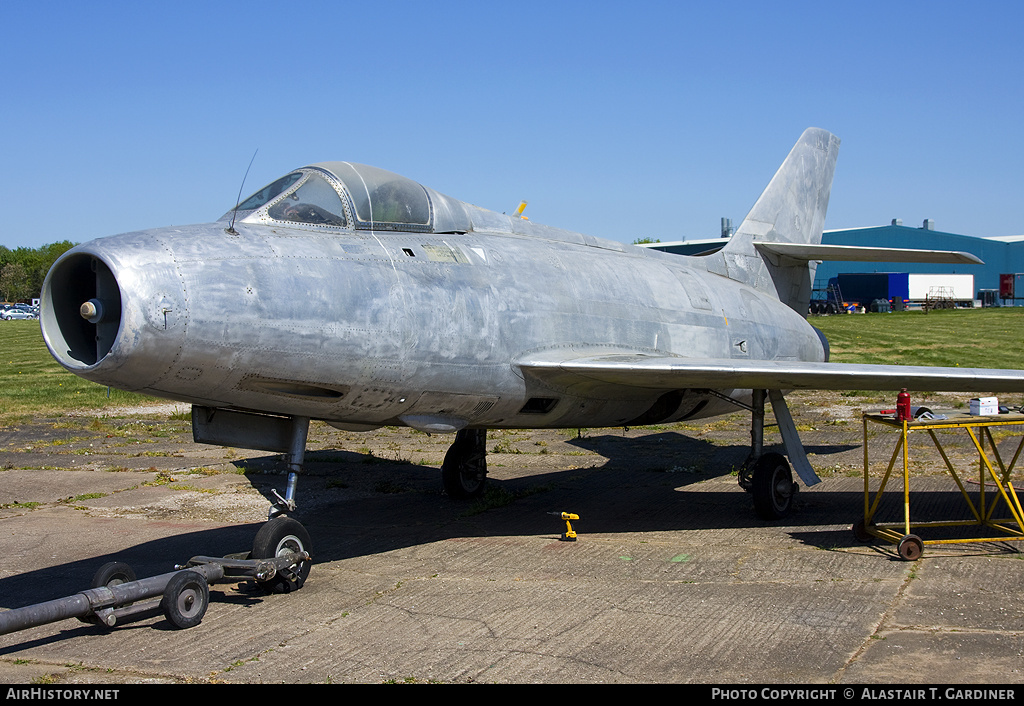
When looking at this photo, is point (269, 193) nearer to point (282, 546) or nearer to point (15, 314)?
point (282, 546)

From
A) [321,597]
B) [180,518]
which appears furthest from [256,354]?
[180,518]

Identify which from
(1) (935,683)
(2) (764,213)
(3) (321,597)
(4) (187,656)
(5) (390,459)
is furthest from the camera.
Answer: (5) (390,459)

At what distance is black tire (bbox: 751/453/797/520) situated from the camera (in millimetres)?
9508

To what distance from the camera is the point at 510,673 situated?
5.15 meters

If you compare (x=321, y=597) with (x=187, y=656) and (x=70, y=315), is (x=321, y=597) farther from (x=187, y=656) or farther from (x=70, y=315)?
(x=70, y=315)

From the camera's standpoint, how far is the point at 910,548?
25.2 ft

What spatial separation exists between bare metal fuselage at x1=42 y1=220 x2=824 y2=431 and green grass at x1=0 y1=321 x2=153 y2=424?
891 cm

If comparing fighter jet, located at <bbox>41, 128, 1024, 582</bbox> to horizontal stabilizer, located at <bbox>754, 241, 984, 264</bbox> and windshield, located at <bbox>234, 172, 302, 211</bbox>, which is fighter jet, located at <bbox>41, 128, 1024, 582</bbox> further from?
horizontal stabilizer, located at <bbox>754, 241, 984, 264</bbox>

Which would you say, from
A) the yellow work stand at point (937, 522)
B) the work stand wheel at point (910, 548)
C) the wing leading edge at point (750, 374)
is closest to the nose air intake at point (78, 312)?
the wing leading edge at point (750, 374)

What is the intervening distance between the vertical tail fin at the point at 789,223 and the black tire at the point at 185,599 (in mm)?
7910

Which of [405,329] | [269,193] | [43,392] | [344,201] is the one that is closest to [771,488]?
[405,329]

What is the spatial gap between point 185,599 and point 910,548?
583 centimetres

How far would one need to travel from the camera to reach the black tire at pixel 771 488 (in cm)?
951

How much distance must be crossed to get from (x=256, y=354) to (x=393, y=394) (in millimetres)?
1270
